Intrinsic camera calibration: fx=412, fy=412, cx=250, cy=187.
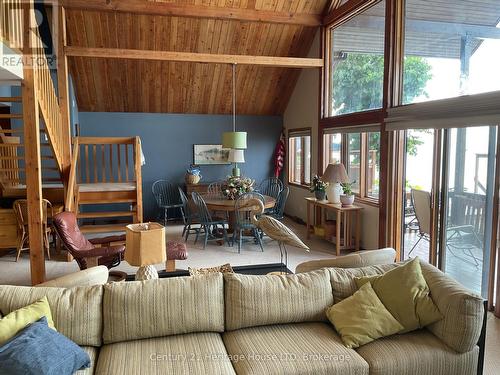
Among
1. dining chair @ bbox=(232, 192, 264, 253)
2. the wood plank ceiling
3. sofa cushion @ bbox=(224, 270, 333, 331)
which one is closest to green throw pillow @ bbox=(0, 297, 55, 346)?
sofa cushion @ bbox=(224, 270, 333, 331)

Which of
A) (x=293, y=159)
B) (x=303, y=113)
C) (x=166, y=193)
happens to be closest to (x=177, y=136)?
(x=166, y=193)

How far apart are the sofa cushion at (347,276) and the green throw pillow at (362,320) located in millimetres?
112

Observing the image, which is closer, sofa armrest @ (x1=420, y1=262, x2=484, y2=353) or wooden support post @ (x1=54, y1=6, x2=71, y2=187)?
sofa armrest @ (x1=420, y1=262, x2=484, y2=353)

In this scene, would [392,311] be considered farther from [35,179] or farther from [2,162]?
[2,162]

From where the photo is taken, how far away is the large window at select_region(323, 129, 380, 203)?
18.7ft

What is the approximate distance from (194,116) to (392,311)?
6.86 meters

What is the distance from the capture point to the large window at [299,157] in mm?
7883

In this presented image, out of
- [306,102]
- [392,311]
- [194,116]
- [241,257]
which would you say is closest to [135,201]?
[241,257]

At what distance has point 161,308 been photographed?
2.35 metres

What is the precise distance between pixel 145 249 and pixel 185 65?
5397 millimetres

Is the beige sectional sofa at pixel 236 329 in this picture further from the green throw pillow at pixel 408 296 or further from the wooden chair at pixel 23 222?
the wooden chair at pixel 23 222

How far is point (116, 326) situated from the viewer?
7.55 ft

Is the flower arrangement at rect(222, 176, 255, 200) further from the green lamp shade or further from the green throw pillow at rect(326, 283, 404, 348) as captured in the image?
the green throw pillow at rect(326, 283, 404, 348)

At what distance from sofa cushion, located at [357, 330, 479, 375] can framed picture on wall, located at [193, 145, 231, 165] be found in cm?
675
